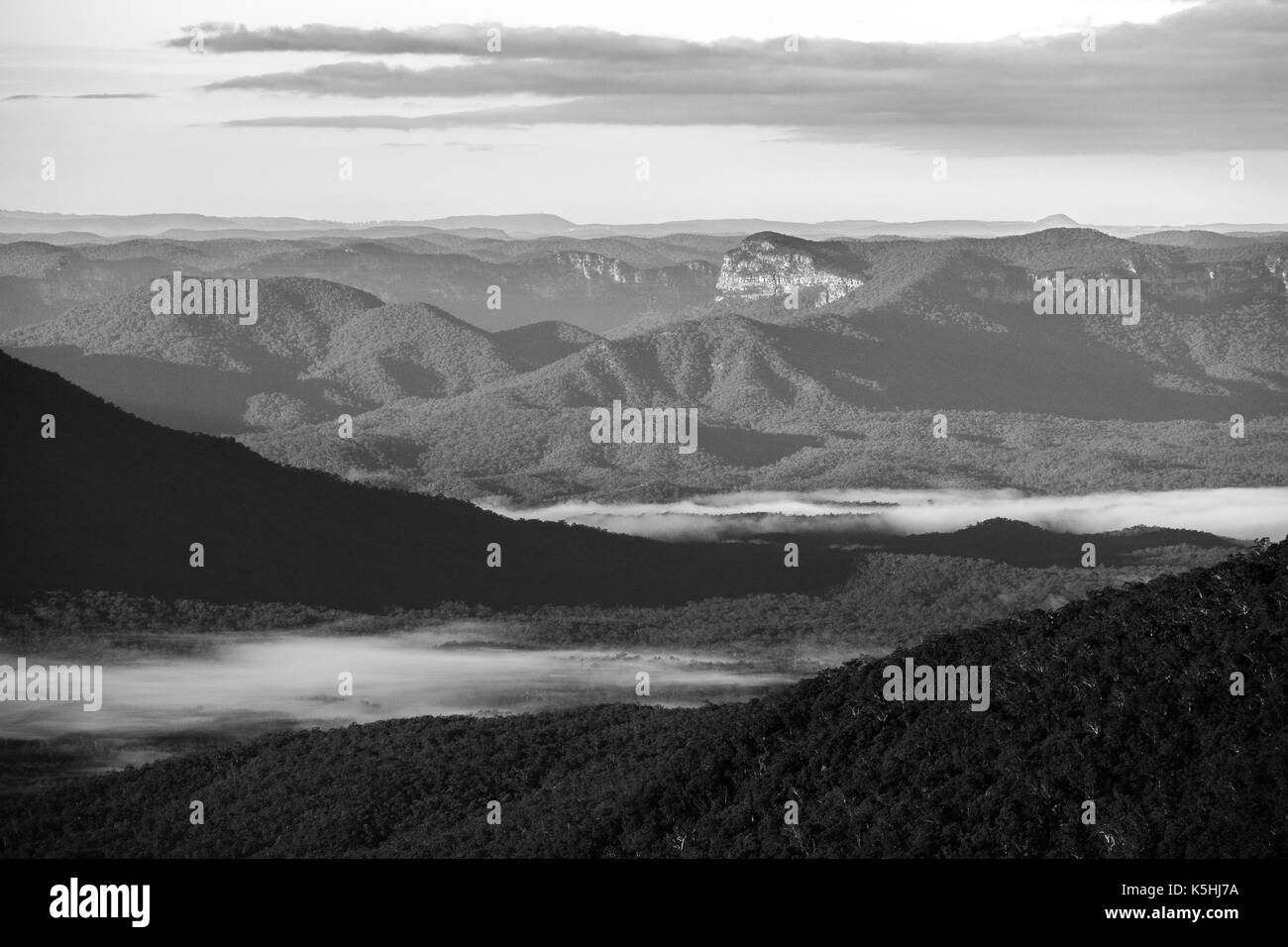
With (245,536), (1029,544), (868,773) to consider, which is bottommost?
Result: (1029,544)

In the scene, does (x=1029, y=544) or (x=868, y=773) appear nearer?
(x=868, y=773)

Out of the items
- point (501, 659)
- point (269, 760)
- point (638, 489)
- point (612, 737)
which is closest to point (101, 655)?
point (501, 659)

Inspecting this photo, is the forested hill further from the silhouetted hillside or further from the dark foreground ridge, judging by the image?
the silhouetted hillside

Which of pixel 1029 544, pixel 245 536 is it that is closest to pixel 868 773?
pixel 245 536

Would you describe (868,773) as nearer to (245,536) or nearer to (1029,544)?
(245,536)

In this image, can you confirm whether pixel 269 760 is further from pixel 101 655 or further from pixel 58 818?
pixel 101 655

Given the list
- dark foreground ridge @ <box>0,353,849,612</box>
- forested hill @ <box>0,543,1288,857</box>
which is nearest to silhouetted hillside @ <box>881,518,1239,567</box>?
dark foreground ridge @ <box>0,353,849,612</box>
